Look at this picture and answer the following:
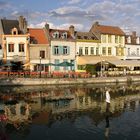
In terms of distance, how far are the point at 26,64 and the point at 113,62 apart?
16714 mm

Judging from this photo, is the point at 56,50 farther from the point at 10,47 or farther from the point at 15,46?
the point at 10,47

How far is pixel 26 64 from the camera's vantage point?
67000 mm

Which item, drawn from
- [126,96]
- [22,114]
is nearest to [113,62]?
[126,96]

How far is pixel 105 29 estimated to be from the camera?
80.3 meters

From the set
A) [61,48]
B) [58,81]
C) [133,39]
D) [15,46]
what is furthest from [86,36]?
[58,81]

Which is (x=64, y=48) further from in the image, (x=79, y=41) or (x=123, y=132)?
(x=123, y=132)

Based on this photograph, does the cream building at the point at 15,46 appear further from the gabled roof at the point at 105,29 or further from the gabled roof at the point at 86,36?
the gabled roof at the point at 105,29

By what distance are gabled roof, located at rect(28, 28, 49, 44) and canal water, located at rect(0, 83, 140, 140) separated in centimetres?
2114

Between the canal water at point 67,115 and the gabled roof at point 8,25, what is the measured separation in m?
21.1

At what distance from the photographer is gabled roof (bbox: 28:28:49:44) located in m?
68.8

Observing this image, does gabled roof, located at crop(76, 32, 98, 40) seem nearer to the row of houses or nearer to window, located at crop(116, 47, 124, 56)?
the row of houses

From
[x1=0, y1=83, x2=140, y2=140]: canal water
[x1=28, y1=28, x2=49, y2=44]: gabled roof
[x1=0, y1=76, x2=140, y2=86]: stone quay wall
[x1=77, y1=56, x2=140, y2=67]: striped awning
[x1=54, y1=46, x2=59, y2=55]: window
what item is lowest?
[x1=0, y1=83, x2=140, y2=140]: canal water

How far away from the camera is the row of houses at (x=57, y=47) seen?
6662cm

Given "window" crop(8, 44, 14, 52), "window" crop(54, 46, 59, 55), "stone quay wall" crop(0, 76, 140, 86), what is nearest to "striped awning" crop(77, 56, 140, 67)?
"stone quay wall" crop(0, 76, 140, 86)
